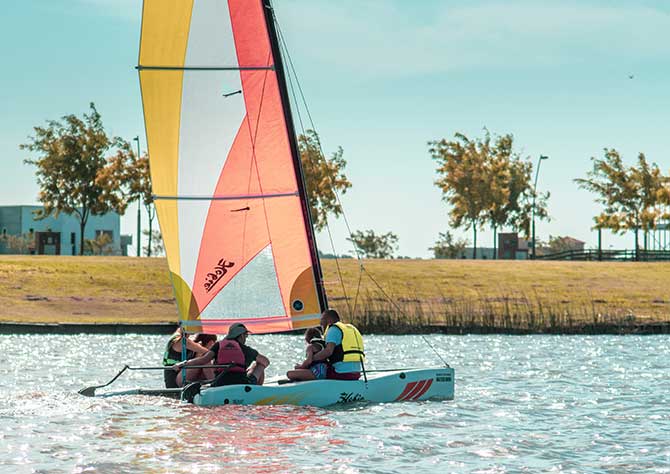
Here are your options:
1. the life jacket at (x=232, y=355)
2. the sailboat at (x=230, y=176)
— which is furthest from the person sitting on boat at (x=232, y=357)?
the sailboat at (x=230, y=176)

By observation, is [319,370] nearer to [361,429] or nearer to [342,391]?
[342,391]

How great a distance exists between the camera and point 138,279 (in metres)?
62.4

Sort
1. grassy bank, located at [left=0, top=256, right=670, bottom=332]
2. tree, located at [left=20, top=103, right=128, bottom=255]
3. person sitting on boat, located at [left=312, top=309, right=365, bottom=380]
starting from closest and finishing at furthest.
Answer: person sitting on boat, located at [left=312, top=309, right=365, bottom=380] → grassy bank, located at [left=0, top=256, right=670, bottom=332] → tree, located at [left=20, top=103, right=128, bottom=255]

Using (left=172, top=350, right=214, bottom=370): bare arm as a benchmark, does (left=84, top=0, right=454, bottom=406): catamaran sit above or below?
above

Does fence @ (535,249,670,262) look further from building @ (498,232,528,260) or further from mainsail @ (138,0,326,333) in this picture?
mainsail @ (138,0,326,333)

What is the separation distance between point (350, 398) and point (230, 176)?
13.9 ft

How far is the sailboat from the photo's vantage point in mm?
19484

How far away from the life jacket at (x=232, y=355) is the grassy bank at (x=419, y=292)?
77.6ft

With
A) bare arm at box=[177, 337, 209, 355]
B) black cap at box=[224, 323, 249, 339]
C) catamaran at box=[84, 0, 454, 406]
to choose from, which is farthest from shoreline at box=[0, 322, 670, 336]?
black cap at box=[224, 323, 249, 339]

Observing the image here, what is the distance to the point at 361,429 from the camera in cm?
1716

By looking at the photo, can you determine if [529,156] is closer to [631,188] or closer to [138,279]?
[631,188]

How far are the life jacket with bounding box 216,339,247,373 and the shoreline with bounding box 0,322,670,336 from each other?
23.8 metres

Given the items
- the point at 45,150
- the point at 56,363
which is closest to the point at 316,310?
the point at 56,363

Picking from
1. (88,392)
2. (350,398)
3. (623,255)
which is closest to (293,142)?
(350,398)
